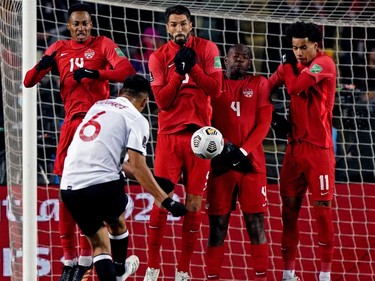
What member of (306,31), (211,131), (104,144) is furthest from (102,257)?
(306,31)

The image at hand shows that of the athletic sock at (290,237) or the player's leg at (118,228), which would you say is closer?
the player's leg at (118,228)

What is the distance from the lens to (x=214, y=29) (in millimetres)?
11031

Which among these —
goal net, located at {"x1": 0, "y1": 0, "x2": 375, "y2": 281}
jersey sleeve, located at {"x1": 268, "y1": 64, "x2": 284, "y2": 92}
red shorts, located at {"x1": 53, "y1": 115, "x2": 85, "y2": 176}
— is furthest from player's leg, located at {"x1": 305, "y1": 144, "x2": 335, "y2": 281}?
red shorts, located at {"x1": 53, "y1": 115, "x2": 85, "y2": 176}

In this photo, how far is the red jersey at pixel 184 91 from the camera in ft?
28.8

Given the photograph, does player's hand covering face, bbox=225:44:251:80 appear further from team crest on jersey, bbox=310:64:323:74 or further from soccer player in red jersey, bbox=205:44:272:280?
team crest on jersey, bbox=310:64:323:74

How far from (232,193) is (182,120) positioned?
2.17ft

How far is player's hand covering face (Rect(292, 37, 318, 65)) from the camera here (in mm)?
9031

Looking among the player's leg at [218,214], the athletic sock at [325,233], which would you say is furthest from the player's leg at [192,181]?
the athletic sock at [325,233]

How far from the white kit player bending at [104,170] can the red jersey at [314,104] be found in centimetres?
150

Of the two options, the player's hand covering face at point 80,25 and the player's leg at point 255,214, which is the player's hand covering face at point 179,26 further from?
the player's leg at point 255,214

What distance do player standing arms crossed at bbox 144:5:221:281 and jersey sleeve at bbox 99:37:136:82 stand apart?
17 cm

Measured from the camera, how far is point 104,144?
309 inches

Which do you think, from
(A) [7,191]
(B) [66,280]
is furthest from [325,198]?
(A) [7,191]

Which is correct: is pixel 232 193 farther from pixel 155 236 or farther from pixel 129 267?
pixel 129 267
